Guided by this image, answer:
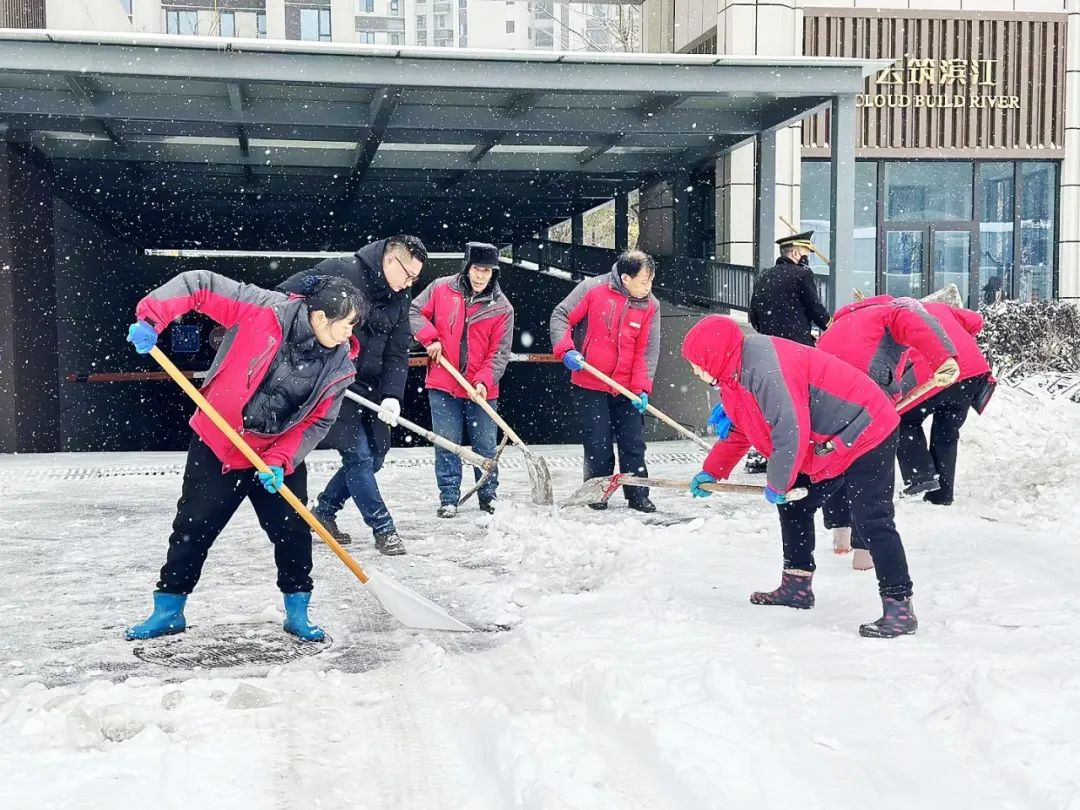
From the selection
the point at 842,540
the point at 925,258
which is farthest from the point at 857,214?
the point at 842,540

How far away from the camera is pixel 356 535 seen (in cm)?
638

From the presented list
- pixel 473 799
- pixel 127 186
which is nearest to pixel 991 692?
pixel 473 799

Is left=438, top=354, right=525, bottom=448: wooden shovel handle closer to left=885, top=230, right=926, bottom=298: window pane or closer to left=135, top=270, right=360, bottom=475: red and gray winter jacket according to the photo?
left=135, top=270, right=360, bottom=475: red and gray winter jacket

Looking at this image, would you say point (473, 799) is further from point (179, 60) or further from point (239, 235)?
point (239, 235)

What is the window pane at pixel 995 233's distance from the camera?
16.1 m

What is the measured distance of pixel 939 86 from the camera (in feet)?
51.0

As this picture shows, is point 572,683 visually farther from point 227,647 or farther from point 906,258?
point 906,258

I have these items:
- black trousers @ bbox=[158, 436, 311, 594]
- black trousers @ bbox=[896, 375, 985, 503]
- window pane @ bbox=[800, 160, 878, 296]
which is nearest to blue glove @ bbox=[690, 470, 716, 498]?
black trousers @ bbox=[158, 436, 311, 594]

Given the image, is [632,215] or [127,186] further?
[632,215]

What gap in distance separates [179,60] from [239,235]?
42.5 ft

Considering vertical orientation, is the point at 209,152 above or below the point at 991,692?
above

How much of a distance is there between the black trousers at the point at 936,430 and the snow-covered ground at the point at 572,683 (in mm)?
342

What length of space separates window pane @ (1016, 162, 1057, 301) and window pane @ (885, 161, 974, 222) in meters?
0.94

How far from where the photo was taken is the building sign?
1538cm
